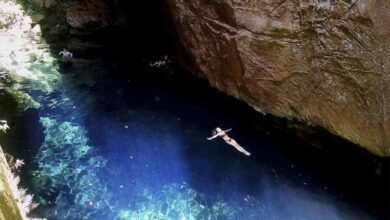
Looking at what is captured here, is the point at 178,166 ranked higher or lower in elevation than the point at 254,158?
lower

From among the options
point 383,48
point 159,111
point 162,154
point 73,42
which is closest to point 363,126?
point 383,48

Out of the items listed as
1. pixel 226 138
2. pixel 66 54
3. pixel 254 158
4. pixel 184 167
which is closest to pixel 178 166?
pixel 184 167

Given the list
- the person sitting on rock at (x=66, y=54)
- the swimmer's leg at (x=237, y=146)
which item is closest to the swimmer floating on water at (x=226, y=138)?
the swimmer's leg at (x=237, y=146)

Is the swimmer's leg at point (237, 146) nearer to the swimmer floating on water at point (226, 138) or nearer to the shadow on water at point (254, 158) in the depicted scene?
the swimmer floating on water at point (226, 138)

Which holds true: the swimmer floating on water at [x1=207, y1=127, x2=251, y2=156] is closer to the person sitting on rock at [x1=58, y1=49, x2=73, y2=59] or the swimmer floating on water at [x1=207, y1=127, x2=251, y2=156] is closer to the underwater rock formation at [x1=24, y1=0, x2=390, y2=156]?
the underwater rock formation at [x1=24, y1=0, x2=390, y2=156]

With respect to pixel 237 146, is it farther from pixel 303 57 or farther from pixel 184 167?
pixel 303 57

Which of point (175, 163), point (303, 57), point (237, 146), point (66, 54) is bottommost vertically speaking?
point (66, 54)

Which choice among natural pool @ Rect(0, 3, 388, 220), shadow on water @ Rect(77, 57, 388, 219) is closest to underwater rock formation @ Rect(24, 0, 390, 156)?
shadow on water @ Rect(77, 57, 388, 219)
